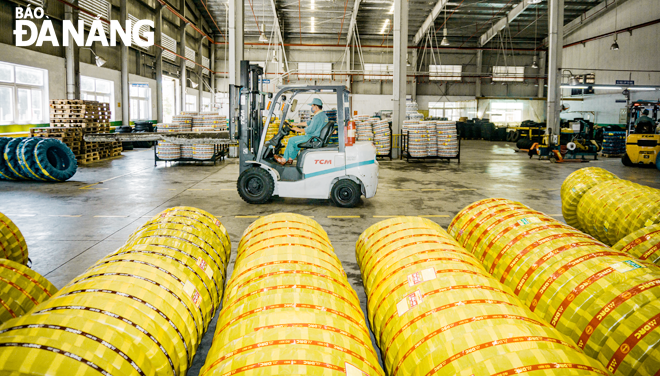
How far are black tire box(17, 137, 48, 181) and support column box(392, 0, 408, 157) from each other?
1250 centimetres

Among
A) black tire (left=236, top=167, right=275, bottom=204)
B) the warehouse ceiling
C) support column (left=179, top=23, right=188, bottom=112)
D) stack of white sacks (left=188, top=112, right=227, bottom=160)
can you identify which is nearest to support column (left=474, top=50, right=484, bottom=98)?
the warehouse ceiling

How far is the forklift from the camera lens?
25.2 feet

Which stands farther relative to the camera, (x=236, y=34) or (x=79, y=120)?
(x=236, y=34)

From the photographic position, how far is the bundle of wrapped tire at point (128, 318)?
1.51m

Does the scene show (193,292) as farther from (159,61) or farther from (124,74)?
(159,61)

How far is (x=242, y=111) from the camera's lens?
8383 millimetres

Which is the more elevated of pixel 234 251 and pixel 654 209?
pixel 654 209

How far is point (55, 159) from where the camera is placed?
11.2m

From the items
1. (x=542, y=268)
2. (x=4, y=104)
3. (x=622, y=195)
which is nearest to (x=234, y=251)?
(x=542, y=268)

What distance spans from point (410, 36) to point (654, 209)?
33789 millimetres

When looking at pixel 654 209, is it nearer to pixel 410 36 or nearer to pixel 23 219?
pixel 23 219

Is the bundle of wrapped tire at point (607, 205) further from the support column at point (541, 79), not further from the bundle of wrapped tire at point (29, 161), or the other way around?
the support column at point (541, 79)

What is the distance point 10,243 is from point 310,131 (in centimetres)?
500

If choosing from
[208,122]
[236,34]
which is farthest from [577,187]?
[236,34]
